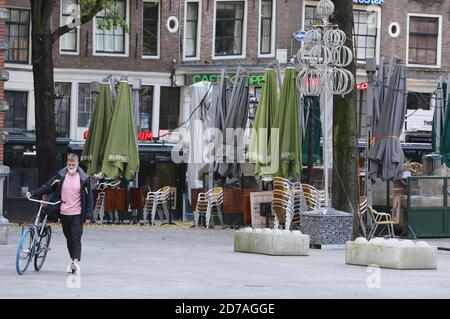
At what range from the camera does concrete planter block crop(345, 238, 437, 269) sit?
691 inches

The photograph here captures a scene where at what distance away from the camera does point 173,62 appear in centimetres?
4588

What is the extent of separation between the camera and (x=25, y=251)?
53.7 ft

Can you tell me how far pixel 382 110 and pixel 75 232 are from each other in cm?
1029

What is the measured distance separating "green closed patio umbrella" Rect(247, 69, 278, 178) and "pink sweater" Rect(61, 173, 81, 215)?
32.4ft

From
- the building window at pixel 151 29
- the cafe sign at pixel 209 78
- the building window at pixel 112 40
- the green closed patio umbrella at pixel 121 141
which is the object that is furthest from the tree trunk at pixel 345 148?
the building window at pixel 151 29

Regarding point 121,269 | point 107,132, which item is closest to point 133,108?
point 107,132

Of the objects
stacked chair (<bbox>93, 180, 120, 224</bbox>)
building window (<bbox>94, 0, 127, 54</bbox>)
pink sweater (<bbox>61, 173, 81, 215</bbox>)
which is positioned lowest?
stacked chair (<bbox>93, 180, 120, 224</bbox>)

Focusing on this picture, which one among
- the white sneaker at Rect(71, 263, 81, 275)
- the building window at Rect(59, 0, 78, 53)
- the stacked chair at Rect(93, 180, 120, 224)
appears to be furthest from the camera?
the building window at Rect(59, 0, 78, 53)

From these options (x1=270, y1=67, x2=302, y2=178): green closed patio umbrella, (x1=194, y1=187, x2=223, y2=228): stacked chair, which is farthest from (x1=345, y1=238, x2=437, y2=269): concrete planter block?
(x1=194, y1=187, x2=223, y2=228): stacked chair

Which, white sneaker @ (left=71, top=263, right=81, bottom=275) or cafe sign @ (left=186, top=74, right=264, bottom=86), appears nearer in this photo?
white sneaker @ (left=71, top=263, right=81, bottom=275)

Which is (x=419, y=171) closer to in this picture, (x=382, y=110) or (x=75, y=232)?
(x=382, y=110)

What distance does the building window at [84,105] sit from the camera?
44.2 m

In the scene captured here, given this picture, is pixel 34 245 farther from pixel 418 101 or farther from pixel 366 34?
pixel 418 101

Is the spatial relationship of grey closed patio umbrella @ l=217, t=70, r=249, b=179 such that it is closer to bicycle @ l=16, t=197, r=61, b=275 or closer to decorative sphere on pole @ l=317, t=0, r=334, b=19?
decorative sphere on pole @ l=317, t=0, r=334, b=19
